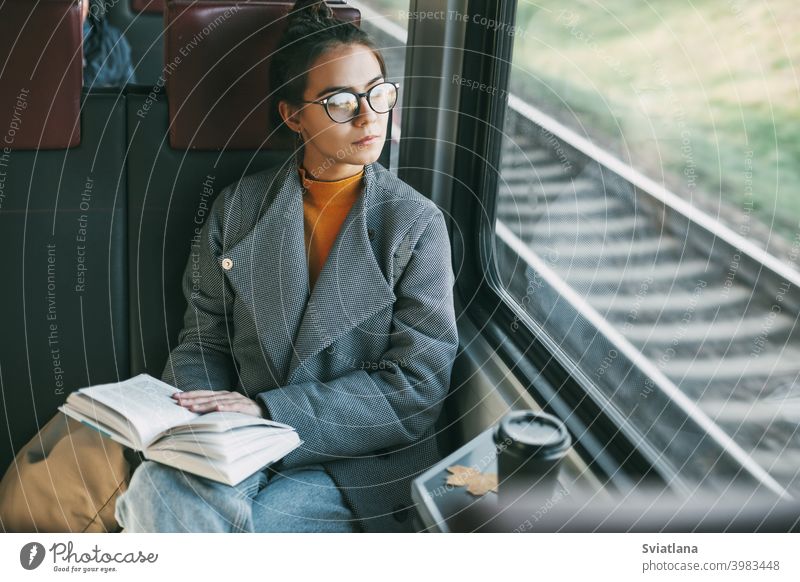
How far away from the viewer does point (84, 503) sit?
1250 mm

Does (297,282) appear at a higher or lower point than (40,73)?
lower

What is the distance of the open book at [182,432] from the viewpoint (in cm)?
104

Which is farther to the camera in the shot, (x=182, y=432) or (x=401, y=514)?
(x=401, y=514)

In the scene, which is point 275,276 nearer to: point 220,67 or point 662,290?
point 220,67

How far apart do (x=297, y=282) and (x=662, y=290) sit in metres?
0.50

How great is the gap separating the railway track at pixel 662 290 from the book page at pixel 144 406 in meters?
0.61

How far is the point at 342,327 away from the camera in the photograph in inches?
49.7

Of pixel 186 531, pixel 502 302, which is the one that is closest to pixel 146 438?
pixel 186 531

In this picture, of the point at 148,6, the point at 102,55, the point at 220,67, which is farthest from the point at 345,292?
the point at 148,6

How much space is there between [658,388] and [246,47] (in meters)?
0.75

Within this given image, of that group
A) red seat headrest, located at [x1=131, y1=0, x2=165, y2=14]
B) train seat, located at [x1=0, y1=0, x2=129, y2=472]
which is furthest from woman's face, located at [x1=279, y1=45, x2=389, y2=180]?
red seat headrest, located at [x1=131, y1=0, x2=165, y2=14]

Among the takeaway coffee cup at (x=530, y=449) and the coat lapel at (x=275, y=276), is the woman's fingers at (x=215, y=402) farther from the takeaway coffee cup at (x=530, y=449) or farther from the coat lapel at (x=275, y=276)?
the takeaway coffee cup at (x=530, y=449)

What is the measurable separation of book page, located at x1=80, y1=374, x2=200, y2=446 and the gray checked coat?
5.2 inches

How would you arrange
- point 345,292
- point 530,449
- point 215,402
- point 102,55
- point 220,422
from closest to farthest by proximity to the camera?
point 530,449
point 220,422
point 215,402
point 345,292
point 102,55
